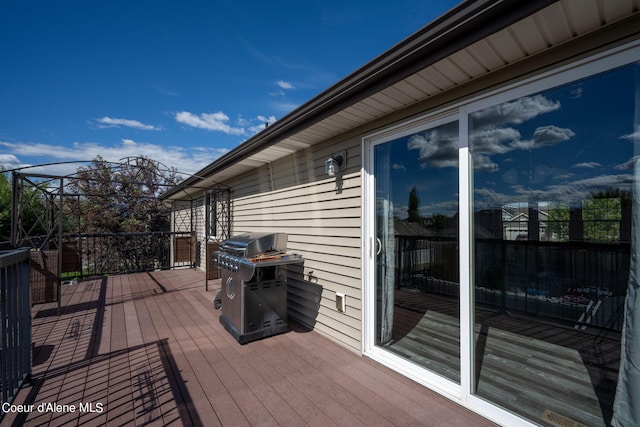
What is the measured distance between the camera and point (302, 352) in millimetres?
2877

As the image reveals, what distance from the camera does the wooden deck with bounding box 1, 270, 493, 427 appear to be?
6.25 ft

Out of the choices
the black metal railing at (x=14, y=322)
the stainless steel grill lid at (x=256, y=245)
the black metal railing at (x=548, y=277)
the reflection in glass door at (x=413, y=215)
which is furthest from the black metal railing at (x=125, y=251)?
the black metal railing at (x=548, y=277)

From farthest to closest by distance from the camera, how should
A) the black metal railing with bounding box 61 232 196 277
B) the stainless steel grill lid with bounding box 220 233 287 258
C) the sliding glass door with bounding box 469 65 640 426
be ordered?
the black metal railing with bounding box 61 232 196 277 < the stainless steel grill lid with bounding box 220 233 287 258 < the sliding glass door with bounding box 469 65 640 426

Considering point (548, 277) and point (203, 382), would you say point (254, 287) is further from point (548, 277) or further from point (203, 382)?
point (548, 277)

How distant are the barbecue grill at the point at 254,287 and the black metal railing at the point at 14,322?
166cm

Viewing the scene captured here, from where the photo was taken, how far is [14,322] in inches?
85.4

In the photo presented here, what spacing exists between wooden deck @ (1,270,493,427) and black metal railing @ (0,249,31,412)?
0.47 feet

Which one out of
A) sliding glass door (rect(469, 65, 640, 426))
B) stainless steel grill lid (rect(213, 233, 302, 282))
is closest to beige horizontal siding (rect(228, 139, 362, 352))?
stainless steel grill lid (rect(213, 233, 302, 282))

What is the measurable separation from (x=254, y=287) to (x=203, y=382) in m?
→ 1.02

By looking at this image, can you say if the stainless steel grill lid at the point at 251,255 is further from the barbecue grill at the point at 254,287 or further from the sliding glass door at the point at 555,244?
the sliding glass door at the point at 555,244

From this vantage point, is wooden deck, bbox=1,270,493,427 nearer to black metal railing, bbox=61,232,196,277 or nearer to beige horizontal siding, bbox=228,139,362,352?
beige horizontal siding, bbox=228,139,362,352

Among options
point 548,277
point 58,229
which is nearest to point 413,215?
point 548,277

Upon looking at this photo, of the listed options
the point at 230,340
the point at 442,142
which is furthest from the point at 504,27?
the point at 230,340

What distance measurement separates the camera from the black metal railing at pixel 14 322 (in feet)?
6.28
